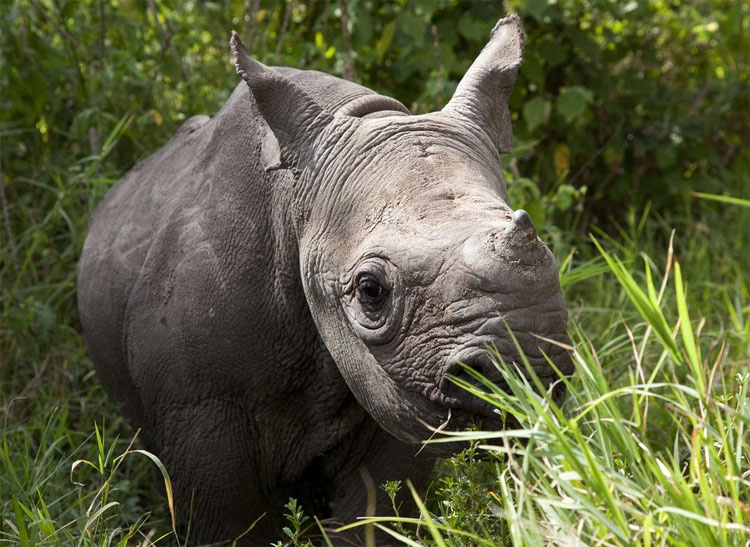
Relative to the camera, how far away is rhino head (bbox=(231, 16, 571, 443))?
8.66 ft

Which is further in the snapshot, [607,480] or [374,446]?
[374,446]

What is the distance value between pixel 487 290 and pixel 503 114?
1.04m

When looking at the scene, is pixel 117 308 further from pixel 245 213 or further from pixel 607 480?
pixel 607 480

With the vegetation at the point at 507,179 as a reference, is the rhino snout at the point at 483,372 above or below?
above

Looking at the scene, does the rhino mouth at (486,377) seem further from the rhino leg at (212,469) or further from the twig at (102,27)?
the twig at (102,27)

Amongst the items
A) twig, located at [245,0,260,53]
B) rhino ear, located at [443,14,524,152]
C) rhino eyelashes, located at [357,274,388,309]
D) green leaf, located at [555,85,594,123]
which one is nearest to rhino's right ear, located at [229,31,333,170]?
rhino ear, located at [443,14,524,152]

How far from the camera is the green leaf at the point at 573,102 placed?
6.11m

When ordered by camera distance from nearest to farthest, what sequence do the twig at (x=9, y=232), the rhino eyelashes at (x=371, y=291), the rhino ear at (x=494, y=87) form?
the rhino eyelashes at (x=371, y=291)
the rhino ear at (x=494, y=87)
the twig at (x=9, y=232)

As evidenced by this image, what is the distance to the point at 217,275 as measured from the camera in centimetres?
351

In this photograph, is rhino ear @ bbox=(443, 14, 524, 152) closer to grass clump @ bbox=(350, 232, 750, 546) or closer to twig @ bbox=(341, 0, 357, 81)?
grass clump @ bbox=(350, 232, 750, 546)

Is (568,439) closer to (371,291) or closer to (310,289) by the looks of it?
(371,291)

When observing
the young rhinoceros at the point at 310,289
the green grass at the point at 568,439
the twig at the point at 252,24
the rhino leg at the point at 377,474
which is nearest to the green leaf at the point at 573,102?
the green grass at the point at 568,439

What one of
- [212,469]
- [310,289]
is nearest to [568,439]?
[310,289]

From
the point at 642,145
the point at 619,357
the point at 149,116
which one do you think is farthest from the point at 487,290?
the point at 642,145
